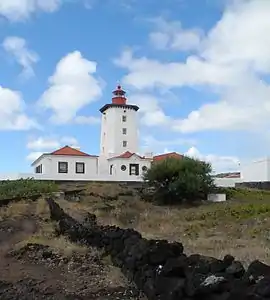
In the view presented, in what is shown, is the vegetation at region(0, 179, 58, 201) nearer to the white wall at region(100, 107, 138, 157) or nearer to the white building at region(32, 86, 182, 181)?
the white building at region(32, 86, 182, 181)

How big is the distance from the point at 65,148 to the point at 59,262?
42.7 m

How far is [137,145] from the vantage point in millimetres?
59812

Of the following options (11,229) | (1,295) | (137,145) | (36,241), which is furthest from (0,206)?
(137,145)

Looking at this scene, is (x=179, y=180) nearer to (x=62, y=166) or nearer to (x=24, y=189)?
(x=24, y=189)

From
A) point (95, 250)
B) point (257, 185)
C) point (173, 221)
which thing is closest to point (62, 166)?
point (257, 185)

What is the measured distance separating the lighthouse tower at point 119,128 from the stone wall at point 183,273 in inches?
1923

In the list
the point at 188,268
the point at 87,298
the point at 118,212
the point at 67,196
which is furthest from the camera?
the point at 67,196

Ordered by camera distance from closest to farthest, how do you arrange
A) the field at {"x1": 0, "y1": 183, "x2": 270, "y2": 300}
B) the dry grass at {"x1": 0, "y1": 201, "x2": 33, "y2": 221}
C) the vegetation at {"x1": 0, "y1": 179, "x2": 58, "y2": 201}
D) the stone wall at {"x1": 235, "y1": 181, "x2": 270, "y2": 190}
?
the field at {"x1": 0, "y1": 183, "x2": 270, "y2": 300}
the dry grass at {"x1": 0, "y1": 201, "x2": 33, "y2": 221}
the vegetation at {"x1": 0, "y1": 179, "x2": 58, "y2": 201}
the stone wall at {"x1": 235, "y1": 181, "x2": 270, "y2": 190}

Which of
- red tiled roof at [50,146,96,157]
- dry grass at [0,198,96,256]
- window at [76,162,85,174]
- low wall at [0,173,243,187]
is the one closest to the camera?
dry grass at [0,198,96,256]

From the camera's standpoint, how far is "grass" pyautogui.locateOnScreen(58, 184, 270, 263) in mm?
13055

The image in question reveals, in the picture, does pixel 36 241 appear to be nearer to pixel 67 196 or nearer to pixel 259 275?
pixel 259 275

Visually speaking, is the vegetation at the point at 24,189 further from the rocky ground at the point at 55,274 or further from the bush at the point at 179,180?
the rocky ground at the point at 55,274

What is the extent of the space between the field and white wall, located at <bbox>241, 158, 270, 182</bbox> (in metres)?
12.0

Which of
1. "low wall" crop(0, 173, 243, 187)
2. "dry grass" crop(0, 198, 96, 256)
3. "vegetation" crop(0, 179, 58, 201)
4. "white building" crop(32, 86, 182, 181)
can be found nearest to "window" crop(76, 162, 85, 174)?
"white building" crop(32, 86, 182, 181)
